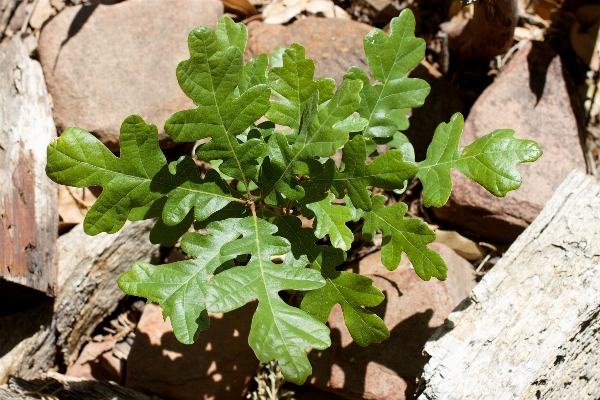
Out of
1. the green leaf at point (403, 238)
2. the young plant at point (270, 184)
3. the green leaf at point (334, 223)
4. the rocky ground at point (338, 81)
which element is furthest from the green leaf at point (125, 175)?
the rocky ground at point (338, 81)

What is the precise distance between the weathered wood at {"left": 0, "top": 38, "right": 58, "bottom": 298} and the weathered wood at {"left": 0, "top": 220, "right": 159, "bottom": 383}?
11cm

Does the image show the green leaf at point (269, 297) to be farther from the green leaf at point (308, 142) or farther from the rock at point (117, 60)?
the rock at point (117, 60)

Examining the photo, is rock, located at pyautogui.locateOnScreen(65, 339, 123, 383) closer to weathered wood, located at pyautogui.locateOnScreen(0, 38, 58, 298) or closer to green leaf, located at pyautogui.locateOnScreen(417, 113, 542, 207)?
weathered wood, located at pyautogui.locateOnScreen(0, 38, 58, 298)

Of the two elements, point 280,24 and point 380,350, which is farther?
point 280,24

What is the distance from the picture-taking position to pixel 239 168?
6.93 ft

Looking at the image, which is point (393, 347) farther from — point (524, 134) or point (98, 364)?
point (98, 364)

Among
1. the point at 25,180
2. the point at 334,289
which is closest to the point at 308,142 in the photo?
the point at 334,289

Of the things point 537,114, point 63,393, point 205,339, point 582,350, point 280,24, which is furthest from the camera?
point 280,24

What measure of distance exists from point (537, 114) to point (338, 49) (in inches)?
48.5

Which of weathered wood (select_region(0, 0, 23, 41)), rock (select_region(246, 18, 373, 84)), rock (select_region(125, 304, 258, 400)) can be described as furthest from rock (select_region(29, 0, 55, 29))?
rock (select_region(125, 304, 258, 400))

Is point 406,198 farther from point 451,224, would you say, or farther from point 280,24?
point 280,24

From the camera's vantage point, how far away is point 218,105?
6.42ft

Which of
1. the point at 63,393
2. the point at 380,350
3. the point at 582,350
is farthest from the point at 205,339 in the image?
the point at 582,350

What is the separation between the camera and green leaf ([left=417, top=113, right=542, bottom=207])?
6.70 feet
